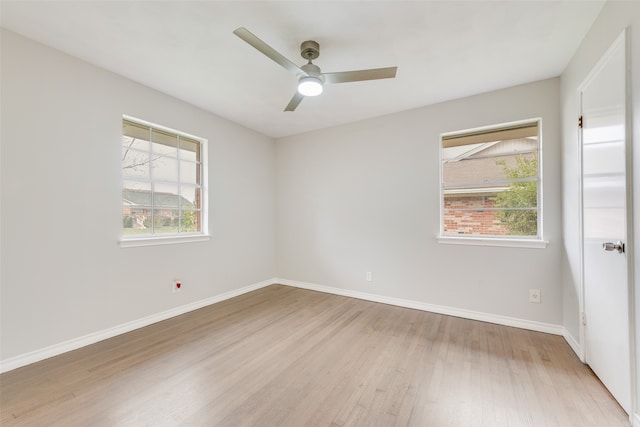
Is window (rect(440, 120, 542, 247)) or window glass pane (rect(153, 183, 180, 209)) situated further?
window glass pane (rect(153, 183, 180, 209))

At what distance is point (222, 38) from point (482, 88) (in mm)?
2730

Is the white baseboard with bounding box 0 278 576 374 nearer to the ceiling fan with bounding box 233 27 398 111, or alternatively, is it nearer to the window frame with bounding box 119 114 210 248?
the window frame with bounding box 119 114 210 248

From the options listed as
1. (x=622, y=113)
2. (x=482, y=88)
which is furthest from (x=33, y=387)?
(x=482, y=88)

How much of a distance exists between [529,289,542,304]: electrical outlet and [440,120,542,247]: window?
1.79 feet

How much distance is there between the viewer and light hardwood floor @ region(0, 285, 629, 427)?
1.57 metres

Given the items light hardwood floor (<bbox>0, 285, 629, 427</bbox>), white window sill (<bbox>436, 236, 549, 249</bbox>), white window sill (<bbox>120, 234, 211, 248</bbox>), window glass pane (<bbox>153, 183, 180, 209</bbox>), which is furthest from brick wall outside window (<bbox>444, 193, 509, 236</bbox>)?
window glass pane (<bbox>153, 183, 180, 209</bbox>)

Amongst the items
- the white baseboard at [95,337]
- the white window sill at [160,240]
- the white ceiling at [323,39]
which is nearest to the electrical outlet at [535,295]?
the white ceiling at [323,39]

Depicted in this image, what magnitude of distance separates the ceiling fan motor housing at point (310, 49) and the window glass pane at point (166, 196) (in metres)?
2.26

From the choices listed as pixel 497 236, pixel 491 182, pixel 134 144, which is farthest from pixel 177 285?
pixel 491 182

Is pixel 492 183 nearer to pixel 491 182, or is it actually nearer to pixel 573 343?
pixel 491 182

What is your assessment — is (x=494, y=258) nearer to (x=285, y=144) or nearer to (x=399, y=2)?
(x=399, y=2)

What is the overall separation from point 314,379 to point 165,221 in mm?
2530

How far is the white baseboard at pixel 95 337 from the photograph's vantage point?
6.69 ft

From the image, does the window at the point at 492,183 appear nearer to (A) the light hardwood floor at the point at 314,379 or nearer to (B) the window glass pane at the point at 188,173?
(A) the light hardwood floor at the point at 314,379
